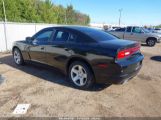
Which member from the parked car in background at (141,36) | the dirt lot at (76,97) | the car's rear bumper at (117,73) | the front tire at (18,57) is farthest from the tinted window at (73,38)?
the parked car in background at (141,36)

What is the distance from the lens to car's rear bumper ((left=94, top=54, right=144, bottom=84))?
388 centimetres

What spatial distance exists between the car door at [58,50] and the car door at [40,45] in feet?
0.77

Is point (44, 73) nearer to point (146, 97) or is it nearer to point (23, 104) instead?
point (23, 104)

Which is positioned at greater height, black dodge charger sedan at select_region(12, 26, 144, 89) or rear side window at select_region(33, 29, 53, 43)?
rear side window at select_region(33, 29, 53, 43)

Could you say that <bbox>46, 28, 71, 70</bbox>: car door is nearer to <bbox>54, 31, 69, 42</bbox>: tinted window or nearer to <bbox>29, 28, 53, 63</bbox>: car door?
<bbox>54, 31, 69, 42</bbox>: tinted window

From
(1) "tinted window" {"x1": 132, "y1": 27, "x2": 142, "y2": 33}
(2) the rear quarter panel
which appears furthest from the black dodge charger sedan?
(1) "tinted window" {"x1": 132, "y1": 27, "x2": 142, "y2": 33}

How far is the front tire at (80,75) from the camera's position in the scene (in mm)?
4348

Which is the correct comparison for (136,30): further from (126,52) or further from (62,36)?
(126,52)

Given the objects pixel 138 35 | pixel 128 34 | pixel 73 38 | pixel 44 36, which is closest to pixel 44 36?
Answer: pixel 44 36

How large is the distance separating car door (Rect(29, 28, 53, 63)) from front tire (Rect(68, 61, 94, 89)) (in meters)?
1.22

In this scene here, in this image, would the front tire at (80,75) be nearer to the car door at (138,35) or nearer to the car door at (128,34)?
the car door at (138,35)

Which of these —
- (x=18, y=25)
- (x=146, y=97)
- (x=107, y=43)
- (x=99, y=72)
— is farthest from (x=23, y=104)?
(x=18, y=25)

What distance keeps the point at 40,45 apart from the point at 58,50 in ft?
2.88

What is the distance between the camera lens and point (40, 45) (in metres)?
5.48
